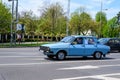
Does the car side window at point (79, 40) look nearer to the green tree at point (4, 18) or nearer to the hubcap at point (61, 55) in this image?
the hubcap at point (61, 55)

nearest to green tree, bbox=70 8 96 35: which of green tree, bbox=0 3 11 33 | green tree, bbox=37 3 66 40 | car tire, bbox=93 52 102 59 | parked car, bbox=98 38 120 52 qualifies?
green tree, bbox=37 3 66 40

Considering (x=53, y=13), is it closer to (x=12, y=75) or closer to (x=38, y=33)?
(x=38, y=33)

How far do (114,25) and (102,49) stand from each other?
77.5m

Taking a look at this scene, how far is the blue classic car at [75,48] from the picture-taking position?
20094 mm

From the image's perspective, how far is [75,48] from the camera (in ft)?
68.0

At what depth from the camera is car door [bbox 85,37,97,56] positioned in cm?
2133

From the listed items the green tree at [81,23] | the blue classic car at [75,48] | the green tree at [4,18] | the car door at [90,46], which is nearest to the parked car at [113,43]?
the blue classic car at [75,48]

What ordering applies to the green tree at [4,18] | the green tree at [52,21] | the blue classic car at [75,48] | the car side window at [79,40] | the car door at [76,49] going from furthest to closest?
the green tree at [52,21], the green tree at [4,18], the car side window at [79,40], the car door at [76,49], the blue classic car at [75,48]

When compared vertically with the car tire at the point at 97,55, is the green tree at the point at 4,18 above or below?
above

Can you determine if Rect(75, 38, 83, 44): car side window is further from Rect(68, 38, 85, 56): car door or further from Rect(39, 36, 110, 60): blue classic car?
Rect(68, 38, 85, 56): car door

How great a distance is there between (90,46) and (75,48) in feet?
4.15

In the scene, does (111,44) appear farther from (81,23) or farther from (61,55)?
(81,23)

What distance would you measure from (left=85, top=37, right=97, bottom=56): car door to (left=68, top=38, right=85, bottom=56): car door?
343 millimetres

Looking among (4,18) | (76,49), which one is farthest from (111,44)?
(4,18)
